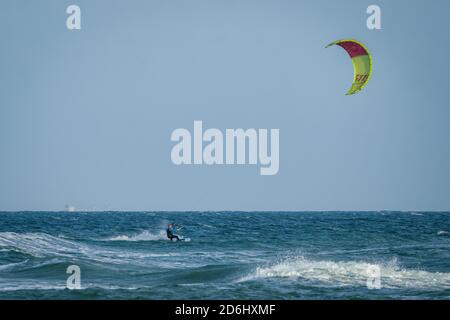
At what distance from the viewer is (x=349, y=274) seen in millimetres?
20594

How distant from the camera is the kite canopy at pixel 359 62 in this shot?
23.7m

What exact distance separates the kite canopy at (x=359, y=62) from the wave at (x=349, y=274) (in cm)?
579

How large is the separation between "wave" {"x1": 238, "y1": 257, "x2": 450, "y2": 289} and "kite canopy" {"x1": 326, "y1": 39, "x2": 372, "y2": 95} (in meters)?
5.79

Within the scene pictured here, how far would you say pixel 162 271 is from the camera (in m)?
22.6

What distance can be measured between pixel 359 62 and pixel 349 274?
311 inches

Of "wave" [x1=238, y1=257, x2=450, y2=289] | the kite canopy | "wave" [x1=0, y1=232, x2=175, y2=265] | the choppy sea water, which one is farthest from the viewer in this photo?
"wave" [x1=0, y1=232, x2=175, y2=265]

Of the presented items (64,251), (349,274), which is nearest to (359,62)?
(349,274)

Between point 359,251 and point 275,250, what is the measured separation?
149 inches

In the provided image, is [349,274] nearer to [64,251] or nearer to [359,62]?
[359,62]

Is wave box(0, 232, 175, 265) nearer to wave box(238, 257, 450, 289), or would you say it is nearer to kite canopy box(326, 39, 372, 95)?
wave box(238, 257, 450, 289)

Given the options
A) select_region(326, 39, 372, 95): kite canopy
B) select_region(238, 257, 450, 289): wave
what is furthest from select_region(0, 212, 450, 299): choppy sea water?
select_region(326, 39, 372, 95): kite canopy

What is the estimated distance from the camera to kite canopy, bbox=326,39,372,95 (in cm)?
2366
